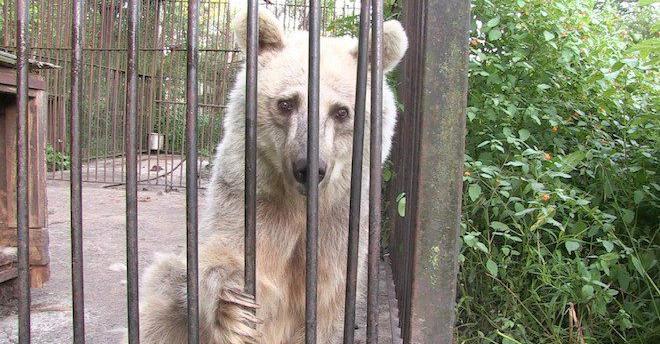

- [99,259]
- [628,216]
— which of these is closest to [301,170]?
[628,216]

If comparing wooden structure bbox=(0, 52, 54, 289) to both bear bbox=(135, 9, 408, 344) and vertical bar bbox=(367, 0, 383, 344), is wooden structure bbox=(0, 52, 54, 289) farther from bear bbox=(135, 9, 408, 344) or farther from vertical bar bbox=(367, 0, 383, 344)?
vertical bar bbox=(367, 0, 383, 344)

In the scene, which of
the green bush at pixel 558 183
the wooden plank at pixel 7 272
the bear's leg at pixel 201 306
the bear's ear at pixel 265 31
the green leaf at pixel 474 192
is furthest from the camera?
the wooden plank at pixel 7 272

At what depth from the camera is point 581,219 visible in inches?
125

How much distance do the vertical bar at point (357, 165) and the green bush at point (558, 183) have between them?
1468mm

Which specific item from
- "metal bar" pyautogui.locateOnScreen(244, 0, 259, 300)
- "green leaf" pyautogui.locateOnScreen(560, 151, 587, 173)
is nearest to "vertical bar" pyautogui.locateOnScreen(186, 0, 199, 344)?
"metal bar" pyautogui.locateOnScreen(244, 0, 259, 300)

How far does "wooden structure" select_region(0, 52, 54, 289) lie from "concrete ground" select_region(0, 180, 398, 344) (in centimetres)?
23

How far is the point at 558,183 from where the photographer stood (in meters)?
3.10

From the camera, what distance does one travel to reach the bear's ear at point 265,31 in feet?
8.00

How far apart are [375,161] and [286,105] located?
3.72 feet

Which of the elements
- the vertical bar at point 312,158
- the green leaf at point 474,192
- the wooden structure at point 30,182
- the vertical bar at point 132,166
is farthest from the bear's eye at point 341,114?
the wooden structure at point 30,182

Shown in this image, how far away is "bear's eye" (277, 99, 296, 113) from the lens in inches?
98.0

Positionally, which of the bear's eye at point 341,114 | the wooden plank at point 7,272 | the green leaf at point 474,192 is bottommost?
the wooden plank at point 7,272

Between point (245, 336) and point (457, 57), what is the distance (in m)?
1.18

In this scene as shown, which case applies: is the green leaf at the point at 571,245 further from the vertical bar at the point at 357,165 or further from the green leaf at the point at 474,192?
the vertical bar at the point at 357,165
